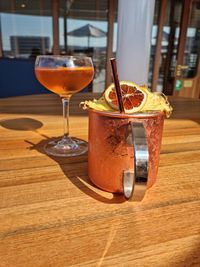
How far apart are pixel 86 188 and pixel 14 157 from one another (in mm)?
197

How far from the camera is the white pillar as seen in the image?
5.42ft

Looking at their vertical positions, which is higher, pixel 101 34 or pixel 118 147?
pixel 101 34

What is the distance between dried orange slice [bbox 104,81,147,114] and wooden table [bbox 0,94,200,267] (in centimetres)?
13

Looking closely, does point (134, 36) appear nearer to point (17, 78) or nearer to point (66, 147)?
point (17, 78)

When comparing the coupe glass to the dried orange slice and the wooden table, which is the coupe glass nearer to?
the wooden table

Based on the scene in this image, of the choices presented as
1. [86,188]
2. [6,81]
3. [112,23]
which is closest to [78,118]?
[86,188]

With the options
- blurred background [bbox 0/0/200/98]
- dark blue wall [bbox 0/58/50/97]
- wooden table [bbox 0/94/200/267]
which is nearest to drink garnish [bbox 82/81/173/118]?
wooden table [bbox 0/94/200/267]

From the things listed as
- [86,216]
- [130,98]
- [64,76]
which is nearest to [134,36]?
[64,76]

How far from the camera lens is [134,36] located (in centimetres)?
171

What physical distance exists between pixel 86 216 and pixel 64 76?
1.00ft

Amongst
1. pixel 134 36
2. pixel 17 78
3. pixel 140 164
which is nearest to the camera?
pixel 140 164

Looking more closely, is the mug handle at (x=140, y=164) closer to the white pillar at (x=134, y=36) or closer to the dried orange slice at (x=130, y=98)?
the dried orange slice at (x=130, y=98)

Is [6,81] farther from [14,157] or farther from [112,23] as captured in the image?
[112,23]

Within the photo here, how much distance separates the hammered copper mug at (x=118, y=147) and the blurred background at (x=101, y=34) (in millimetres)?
2695
